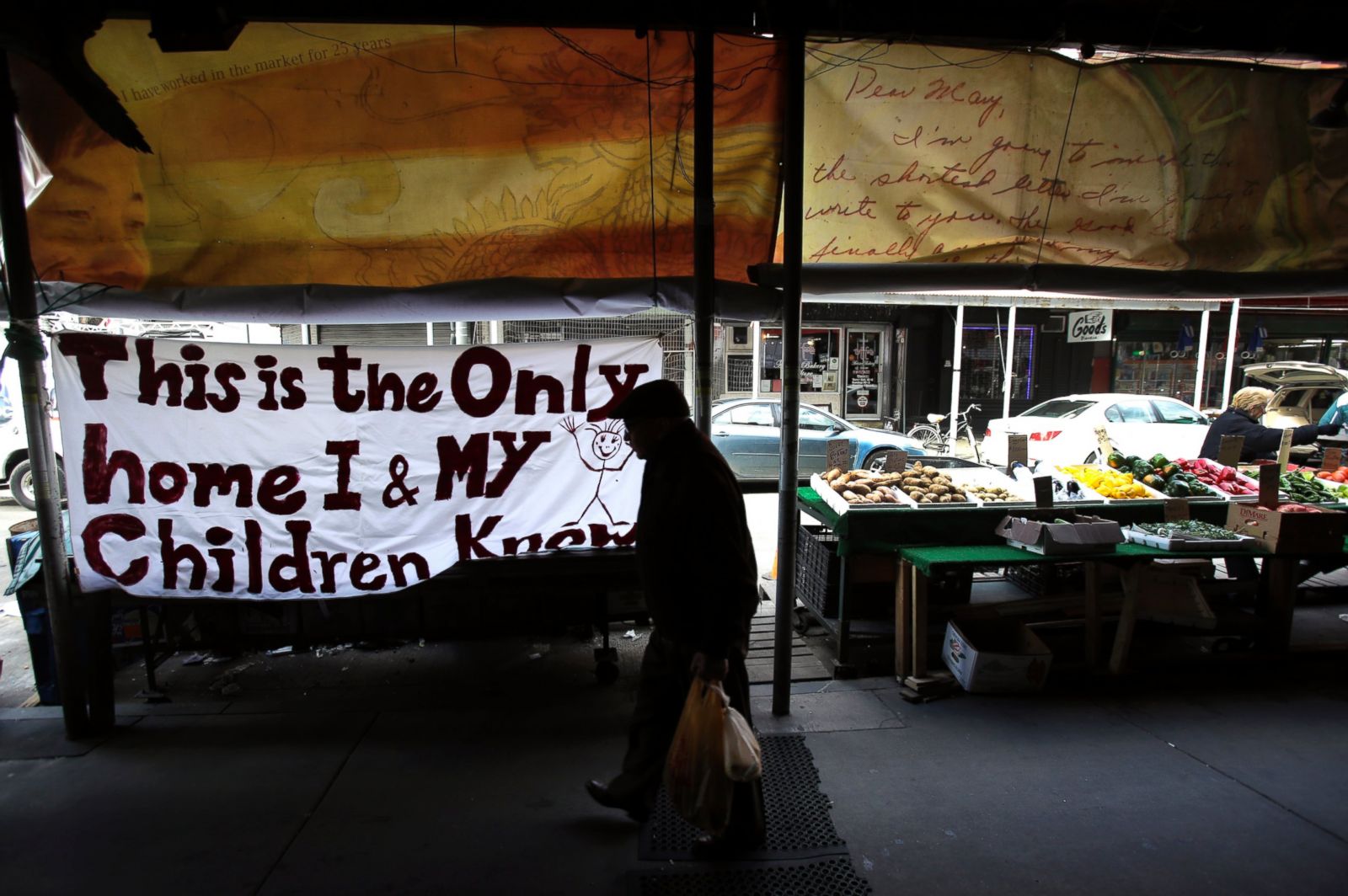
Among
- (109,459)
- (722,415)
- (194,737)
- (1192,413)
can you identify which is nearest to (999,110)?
(109,459)

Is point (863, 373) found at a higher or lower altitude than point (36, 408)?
lower

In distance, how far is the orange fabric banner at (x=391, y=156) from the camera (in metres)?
3.83

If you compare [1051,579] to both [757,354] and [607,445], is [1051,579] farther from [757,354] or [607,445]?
[757,354]

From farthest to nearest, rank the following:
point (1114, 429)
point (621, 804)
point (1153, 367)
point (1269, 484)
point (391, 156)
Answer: point (1153, 367)
point (1114, 429)
point (1269, 484)
point (391, 156)
point (621, 804)

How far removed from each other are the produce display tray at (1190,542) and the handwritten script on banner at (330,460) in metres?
3.33

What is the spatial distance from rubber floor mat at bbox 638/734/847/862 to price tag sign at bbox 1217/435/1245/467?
459cm

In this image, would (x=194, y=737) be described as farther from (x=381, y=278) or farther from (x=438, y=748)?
(x=381, y=278)

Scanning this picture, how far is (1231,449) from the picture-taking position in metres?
5.62

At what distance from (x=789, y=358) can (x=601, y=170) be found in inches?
63.0

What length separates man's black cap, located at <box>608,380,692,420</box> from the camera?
2.86m

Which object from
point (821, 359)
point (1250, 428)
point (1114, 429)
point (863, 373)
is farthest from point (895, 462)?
point (863, 373)

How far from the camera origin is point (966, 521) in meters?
4.70

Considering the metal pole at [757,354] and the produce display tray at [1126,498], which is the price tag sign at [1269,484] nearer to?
the produce display tray at [1126,498]

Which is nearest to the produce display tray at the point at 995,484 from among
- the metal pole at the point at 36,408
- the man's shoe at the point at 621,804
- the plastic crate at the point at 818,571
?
the plastic crate at the point at 818,571
